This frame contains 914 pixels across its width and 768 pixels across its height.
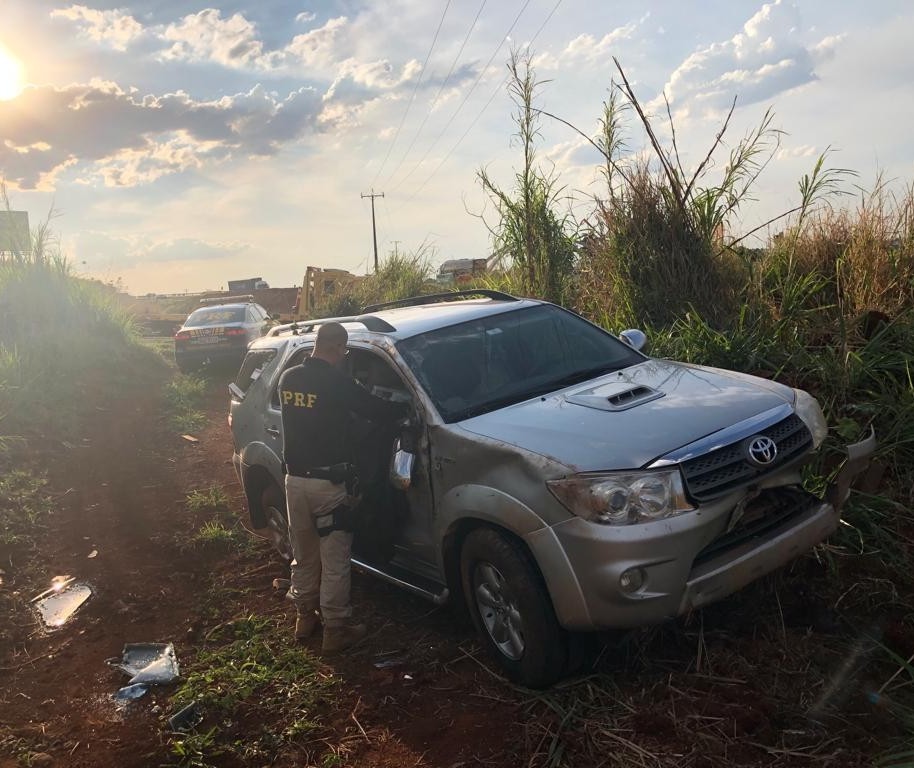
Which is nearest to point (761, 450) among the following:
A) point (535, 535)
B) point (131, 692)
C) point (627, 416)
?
point (627, 416)

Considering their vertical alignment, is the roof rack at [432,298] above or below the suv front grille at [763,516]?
above

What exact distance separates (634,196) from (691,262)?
881mm

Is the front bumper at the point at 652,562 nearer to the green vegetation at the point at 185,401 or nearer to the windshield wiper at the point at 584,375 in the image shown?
the windshield wiper at the point at 584,375

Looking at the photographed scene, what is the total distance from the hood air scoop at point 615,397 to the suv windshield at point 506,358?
0.28m

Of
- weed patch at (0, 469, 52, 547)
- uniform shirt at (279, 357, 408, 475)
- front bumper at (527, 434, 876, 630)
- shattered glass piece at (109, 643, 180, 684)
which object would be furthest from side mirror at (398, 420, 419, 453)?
weed patch at (0, 469, 52, 547)

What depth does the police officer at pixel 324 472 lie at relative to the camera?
453 cm

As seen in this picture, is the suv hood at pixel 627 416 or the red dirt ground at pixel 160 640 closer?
the suv hood at pixel 627 416

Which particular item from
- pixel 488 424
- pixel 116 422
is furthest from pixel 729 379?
pixel 116 422

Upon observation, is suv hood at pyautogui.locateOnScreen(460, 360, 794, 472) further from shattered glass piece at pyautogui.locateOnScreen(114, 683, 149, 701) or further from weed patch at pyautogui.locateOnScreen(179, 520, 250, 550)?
weed patch at pyautogui.locateOnScreen(179, 520, 250, 550)

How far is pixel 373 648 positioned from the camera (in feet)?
15.3

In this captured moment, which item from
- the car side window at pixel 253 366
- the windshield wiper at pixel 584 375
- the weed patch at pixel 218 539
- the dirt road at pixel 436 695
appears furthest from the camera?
the weed patch at pixel 218 539

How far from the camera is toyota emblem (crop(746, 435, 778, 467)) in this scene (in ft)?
11.6

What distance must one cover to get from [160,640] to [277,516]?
48.2 inches

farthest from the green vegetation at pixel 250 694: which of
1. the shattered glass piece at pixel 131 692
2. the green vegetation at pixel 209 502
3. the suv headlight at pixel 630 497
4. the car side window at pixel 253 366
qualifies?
the green vegetation at pixel 209 502
